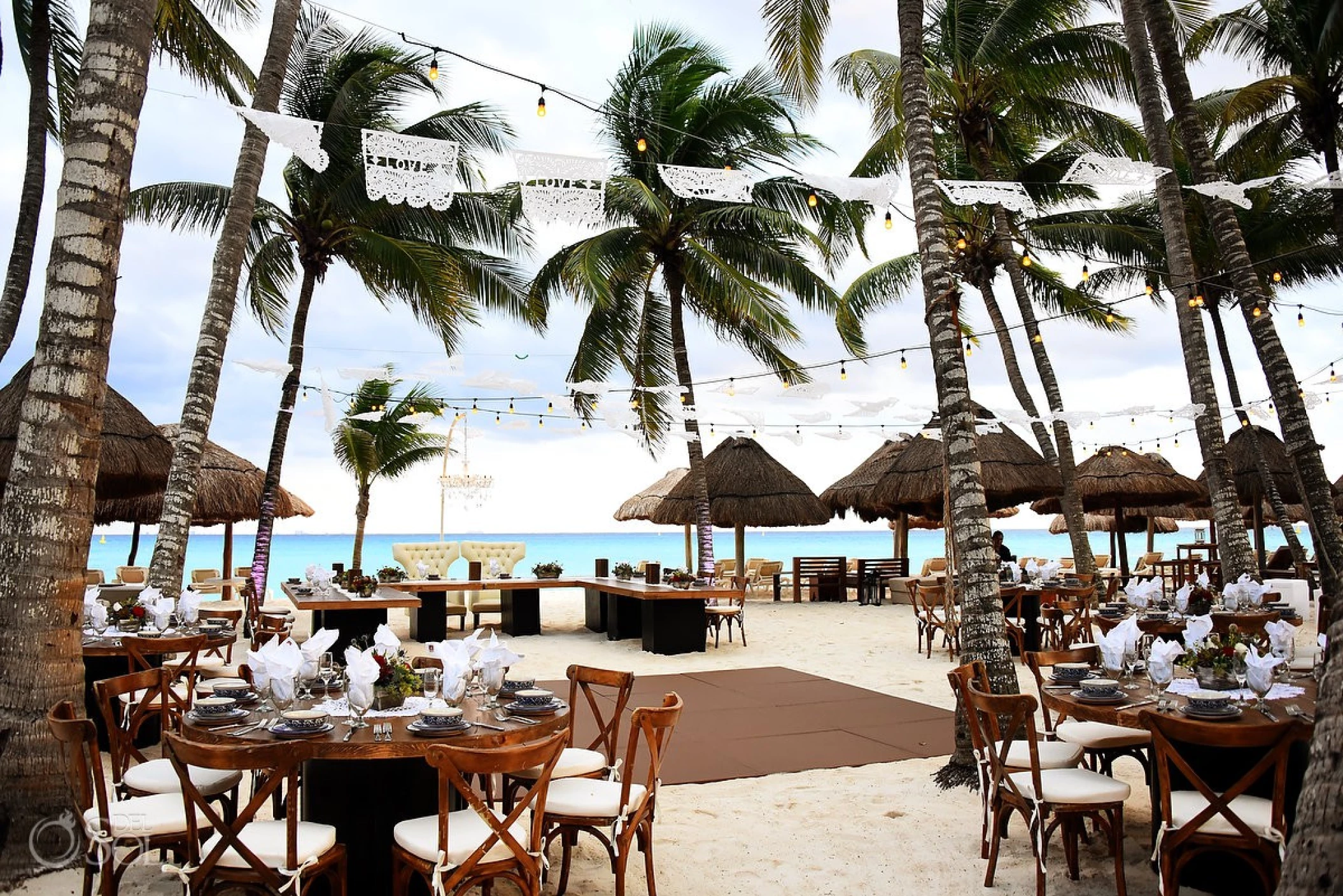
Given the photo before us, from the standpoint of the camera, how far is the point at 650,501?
2258 centimetres

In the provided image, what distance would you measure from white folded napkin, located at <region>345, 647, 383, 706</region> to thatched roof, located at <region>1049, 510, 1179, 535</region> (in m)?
25.6

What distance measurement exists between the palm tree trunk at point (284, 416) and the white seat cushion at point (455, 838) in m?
10.5

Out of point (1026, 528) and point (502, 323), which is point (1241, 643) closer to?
point (502, 323)

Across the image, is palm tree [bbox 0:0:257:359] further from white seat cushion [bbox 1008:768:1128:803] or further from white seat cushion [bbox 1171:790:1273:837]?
white seat cushion [bbox 1171:790:1273:837]

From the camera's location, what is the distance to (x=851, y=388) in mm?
14383

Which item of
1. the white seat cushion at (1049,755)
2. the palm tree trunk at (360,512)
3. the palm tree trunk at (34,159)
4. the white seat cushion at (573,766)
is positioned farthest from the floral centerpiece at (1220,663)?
the palm tree trunk at (360,512)

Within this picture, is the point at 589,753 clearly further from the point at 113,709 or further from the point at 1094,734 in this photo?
the point at 1094,734

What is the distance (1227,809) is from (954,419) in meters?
2.93

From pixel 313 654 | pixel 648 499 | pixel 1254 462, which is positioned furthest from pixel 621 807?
pixel 648 499

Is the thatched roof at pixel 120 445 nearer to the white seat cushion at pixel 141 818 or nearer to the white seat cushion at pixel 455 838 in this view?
the white seat cushion at pixel 141 818

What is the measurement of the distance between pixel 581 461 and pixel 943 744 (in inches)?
1137

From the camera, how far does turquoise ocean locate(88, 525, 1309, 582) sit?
165ft

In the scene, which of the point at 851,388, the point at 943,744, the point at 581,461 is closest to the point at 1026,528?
the point at 581,461

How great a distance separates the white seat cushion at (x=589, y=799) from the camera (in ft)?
11.7
